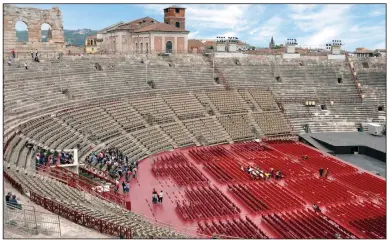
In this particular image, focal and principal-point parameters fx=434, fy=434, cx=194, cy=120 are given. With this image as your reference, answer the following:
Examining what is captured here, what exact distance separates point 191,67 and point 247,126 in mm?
12168

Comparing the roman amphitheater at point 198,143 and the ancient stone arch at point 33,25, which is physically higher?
the ancient stone arch at point 33,25

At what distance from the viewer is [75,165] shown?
26375 mm

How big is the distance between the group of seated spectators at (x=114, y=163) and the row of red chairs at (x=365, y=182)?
553 inches

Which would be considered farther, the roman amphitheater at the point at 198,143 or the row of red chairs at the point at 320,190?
the row of red chairs at the point at 320,190

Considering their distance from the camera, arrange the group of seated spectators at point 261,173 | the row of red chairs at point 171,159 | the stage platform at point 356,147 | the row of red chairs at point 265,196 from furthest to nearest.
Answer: the stage platform at point 356,147
the row of red chairs at point 171,159
the group of seated spectators at point 261,173
the row of red chairs at point 265,196

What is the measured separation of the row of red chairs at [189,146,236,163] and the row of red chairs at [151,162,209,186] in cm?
193

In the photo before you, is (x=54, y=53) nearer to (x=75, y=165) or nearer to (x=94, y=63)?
(x=94, y=63)

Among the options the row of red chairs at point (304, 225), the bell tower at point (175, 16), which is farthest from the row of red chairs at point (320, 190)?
the bell tower at point (175, 16)

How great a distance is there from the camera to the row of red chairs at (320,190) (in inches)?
1002

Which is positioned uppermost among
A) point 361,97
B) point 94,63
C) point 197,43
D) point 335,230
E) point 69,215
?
point 197,43

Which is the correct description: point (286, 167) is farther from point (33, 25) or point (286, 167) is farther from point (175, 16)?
point (175, 16)

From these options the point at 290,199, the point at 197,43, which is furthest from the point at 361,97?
the point at 197,43

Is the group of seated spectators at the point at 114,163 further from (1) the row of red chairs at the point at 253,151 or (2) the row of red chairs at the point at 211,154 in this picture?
(1) the row of red chairs at the point at 253,151

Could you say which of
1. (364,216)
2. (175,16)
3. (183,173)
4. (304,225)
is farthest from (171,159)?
(175,16)
